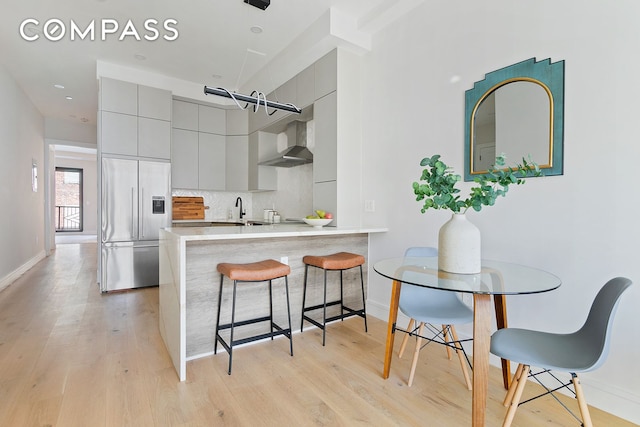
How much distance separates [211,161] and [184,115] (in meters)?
0.80

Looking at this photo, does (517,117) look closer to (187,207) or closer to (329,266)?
(329,266)

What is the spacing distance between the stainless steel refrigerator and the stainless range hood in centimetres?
153

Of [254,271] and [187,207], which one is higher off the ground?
[187,207]

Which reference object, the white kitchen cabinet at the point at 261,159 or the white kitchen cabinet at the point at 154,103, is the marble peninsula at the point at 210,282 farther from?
the white kitchen cabinet at the point at 154,103

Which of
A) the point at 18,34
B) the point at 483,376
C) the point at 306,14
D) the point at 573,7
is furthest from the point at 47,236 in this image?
the point at 573,7

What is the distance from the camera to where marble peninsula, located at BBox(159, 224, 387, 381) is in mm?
2143

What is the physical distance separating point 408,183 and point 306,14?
1.99m

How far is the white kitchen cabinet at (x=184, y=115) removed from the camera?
4931 mm

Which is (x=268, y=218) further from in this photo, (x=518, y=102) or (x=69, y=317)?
(x=518, y=102)

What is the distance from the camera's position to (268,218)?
4832mm

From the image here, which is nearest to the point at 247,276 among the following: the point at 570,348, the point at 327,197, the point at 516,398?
the point at 327,197

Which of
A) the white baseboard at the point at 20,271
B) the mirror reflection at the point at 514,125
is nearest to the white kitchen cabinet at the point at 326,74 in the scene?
the mirror reflection at the point at 514,125

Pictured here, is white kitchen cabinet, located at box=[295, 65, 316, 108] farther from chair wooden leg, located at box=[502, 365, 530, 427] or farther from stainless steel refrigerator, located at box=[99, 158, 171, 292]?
chair wooden leg, located at box=[502, 365, 530, 427]

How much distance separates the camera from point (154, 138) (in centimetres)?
446
